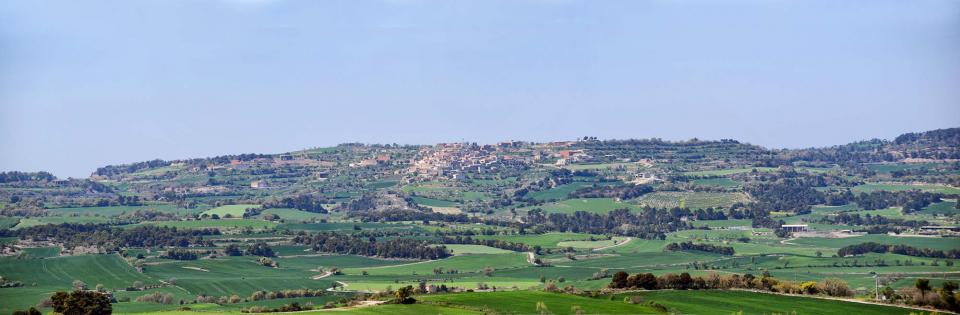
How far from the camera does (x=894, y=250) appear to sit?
296 feet

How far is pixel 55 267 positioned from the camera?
78.0m

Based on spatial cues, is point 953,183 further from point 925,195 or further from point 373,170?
point 373,170

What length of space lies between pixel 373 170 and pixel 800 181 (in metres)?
68.7

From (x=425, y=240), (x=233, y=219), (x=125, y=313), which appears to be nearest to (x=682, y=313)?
(x=125, y=313)

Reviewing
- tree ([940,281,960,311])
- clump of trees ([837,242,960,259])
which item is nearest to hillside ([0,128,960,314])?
tree ([940,281,960,311])

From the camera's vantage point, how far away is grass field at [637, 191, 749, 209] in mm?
133250

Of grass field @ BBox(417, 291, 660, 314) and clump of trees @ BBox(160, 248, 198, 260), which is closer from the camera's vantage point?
grass field @ BBox(417, 291, 660, 314)

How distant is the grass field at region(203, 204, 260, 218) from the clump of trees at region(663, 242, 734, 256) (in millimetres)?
49566

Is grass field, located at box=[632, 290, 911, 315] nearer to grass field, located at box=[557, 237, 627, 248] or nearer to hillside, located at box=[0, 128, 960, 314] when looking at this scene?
hillside, located at box=[0, 128, 960, 314]

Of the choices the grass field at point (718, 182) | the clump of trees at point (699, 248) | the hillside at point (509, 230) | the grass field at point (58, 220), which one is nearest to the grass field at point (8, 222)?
the hillside at point (509, 230)

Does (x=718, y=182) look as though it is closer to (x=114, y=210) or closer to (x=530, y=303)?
(x=114, y=210)

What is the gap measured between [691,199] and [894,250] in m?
47.7

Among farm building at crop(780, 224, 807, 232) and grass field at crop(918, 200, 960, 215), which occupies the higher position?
grass field at crop(918, 200, 960, 215)

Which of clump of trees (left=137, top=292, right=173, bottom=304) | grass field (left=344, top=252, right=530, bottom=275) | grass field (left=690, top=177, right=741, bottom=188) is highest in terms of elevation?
grass field (left=690, top=177, right=741, bottom=188)
